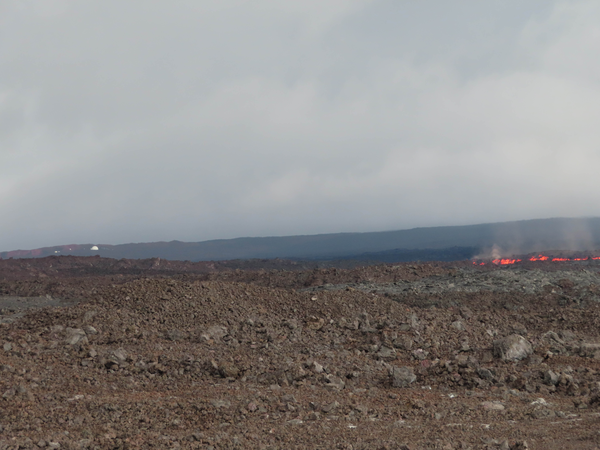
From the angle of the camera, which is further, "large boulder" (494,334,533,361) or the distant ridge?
the distant ridge

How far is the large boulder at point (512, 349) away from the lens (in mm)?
10219

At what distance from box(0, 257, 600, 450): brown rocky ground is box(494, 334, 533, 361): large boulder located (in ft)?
0.09

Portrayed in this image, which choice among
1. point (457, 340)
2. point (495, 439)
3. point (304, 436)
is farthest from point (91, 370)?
point (457, 340)

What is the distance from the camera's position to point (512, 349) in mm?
10297

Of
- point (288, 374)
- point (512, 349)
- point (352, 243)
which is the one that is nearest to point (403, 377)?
point (288, 374)

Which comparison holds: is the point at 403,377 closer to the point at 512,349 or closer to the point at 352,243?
the point at 512,349

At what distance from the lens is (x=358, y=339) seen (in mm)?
12492

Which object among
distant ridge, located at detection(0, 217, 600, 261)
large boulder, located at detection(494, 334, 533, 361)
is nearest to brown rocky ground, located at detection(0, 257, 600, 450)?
large boulder, located at detection(494, 334, 533, 361)

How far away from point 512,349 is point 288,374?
4.72 meters

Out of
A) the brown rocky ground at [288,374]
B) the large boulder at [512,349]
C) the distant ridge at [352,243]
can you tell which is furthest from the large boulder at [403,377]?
the distant ridge at [352,243]

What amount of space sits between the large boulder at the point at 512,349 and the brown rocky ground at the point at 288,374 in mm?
29

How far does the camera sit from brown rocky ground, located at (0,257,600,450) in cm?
633

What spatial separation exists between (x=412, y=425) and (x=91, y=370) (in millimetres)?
Result: 6298

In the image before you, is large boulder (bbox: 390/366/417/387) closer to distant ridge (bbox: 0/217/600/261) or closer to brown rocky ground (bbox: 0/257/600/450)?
brown rocky ground (bbox: 0/257/600/450)
